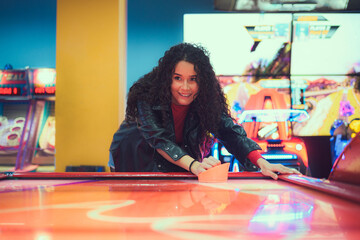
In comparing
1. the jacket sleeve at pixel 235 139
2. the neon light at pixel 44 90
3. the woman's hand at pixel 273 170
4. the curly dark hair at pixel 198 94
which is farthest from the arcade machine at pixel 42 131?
the woman's hand at pixel 273 170

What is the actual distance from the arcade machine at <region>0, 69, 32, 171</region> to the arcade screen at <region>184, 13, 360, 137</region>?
281 cm

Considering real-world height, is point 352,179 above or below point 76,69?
below

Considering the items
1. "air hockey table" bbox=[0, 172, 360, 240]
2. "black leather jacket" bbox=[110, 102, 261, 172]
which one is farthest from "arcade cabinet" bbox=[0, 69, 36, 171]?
"air hockey table" bbox=[0, 172, 360, 240]

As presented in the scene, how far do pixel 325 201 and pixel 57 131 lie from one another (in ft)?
8.51

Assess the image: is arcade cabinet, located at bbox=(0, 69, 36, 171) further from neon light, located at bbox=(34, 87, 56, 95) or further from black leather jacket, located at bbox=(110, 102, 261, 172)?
black leather jacket, located at bbox=(110, 102, 261, 172)

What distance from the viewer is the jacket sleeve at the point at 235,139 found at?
158 centimetres

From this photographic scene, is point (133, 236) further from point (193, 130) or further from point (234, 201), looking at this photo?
point (193, 130)

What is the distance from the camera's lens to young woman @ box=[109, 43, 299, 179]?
1609mm

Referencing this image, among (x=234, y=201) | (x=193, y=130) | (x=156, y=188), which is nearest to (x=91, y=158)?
(x=193, y=130)

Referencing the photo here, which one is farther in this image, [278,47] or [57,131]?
[278,47]

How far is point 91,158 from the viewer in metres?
2.85

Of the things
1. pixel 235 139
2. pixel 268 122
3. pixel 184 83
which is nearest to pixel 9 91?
pixel 268 122

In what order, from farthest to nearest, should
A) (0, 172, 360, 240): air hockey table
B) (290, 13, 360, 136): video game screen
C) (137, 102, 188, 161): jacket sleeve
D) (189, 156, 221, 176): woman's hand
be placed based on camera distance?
(290, 13, 360, 136): video game screen → (137, 102, 188, 161): jacket sleeve → (189, 156, 221, 176): woman's hand → (0, 172, 360, 240): air hockey table

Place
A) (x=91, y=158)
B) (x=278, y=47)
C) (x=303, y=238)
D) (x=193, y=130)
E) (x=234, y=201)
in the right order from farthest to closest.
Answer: (x=278, y=47) → (x=91, y=158) → (x=193, y=130) → (x=234, y=201) → (x=303, y=238)
